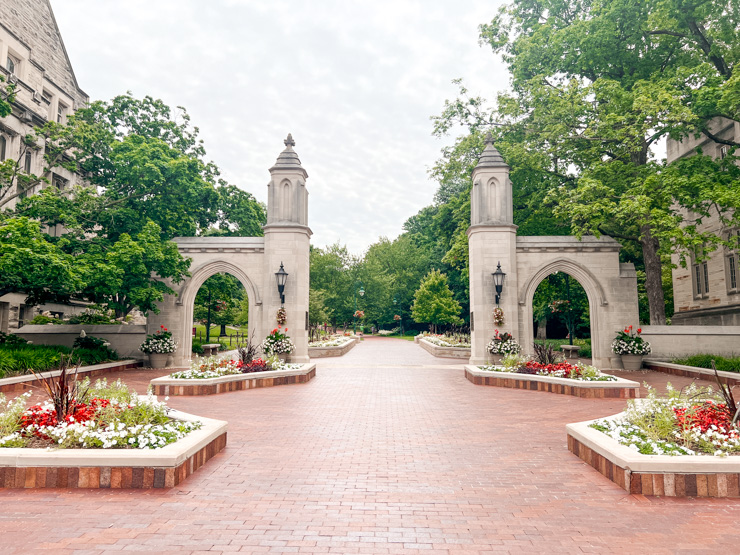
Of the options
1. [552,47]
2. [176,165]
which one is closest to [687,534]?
[176,165]

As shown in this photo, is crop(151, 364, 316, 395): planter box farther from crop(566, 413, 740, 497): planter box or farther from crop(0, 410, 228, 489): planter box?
crop(566, 413, 740, 497): planter box

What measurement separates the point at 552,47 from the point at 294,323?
14.6m

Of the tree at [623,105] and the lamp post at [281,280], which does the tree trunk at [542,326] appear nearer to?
the tree at [623,105]

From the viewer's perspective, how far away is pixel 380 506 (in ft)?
15.4

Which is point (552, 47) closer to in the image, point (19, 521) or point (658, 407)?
point (658, 407)

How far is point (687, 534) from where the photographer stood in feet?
13.1

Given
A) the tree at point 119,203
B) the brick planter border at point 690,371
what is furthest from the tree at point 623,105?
the tree at point 119,203

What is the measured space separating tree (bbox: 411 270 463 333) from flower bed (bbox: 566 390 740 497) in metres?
35.6

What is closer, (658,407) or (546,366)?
(658,407)

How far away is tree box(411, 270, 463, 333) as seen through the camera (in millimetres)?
42844

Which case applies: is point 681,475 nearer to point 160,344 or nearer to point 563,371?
point 563,371

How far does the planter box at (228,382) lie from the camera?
1180cm

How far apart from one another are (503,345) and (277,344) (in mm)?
8289

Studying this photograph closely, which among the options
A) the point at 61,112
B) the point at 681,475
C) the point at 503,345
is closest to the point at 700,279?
the point at 503,345
